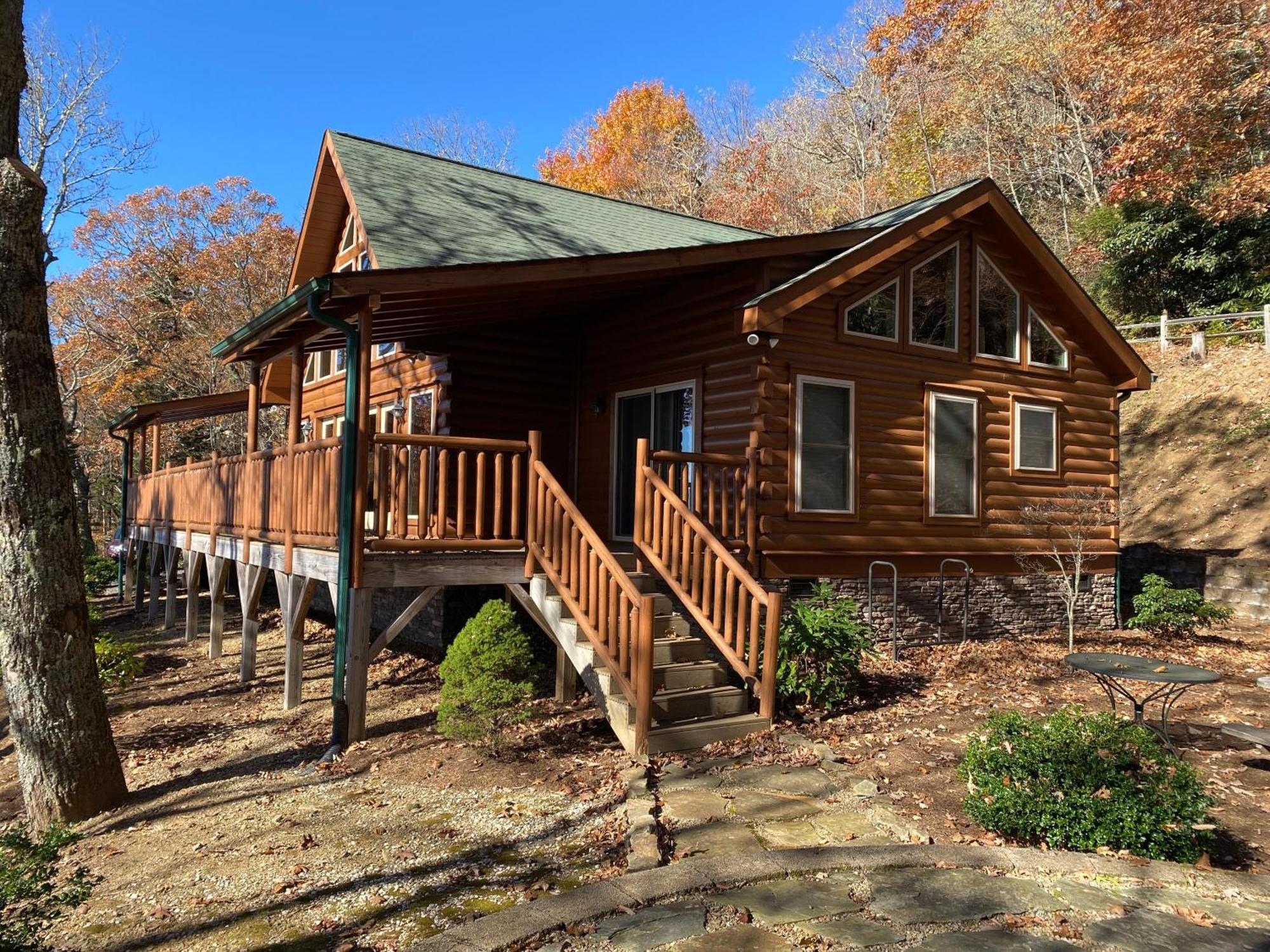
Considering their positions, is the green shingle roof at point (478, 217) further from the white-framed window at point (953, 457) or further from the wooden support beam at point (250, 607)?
the wooden support beam at point (250, 607)

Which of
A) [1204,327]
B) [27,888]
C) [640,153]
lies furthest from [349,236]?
[640,153]

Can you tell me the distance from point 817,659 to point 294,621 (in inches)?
221

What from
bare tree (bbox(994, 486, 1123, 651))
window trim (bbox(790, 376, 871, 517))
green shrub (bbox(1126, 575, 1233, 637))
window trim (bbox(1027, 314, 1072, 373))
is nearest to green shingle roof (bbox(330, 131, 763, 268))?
window trim (bbox(790, 376, 871, 517))

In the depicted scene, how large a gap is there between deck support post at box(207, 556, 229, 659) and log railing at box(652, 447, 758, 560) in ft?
24.4

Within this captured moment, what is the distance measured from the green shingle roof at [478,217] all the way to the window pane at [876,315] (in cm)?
242

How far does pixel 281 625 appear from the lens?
52.4ft

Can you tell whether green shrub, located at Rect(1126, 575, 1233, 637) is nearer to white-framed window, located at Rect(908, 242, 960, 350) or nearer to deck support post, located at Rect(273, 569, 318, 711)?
white-framed window, located at Rect(908, 242, 960, 350)

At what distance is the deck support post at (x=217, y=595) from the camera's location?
12688 mm

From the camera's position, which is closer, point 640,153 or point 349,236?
point 349,236

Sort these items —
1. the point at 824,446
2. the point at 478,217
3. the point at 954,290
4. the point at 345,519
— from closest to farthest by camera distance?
the point at 345,519 → the point at 824,446 → the point at 954,290 → the point at 478,217

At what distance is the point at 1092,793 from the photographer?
4.82 m

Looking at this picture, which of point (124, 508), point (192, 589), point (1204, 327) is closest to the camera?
point (192, 589)

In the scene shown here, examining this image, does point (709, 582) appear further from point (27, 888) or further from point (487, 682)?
point (27, 888)

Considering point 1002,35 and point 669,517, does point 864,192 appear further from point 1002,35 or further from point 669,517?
point 669,517
